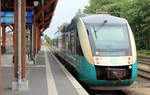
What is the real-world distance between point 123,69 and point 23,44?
137 inches

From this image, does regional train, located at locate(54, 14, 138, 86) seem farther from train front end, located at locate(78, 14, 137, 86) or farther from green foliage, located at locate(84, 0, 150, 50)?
green foliage, located at locate(84, 0, 150, 50)

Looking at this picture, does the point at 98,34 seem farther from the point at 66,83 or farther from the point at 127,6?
the point at 127,6

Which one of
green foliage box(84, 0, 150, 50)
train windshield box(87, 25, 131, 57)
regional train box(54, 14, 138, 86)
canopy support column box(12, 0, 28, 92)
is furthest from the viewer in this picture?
green foliage box(84, 0, 150, 50)

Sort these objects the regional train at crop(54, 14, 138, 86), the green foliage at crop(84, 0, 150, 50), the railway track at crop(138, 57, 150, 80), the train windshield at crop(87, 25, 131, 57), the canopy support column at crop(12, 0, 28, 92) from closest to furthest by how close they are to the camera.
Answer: the canopy support column at crop(12, 0, 28, 92) < the regional train at crop(54, 14, 138, 86) < the train windshield at crop(87, 25, 131, 57) < the railway track at crop(138, 57, 150, 80) < the green foliage at crop(84, 0, 150, 50)

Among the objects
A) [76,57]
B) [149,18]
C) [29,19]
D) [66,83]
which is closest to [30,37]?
[29,19]

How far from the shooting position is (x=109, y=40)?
13.9m

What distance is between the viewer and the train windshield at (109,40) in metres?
13.6

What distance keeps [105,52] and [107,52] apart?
0.23 ft

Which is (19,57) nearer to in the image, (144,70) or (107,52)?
(107,52)

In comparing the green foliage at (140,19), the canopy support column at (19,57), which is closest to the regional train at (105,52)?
the canopy support column at (19,57)

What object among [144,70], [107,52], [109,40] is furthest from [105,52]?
[144,70]

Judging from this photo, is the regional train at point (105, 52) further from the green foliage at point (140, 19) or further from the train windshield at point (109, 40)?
the green foliage at point (140, 19)

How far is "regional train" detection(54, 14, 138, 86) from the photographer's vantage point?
13164 mm

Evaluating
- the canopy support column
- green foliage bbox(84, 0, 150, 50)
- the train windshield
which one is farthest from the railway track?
green foliage bbox(84, 0, 150, 50)
